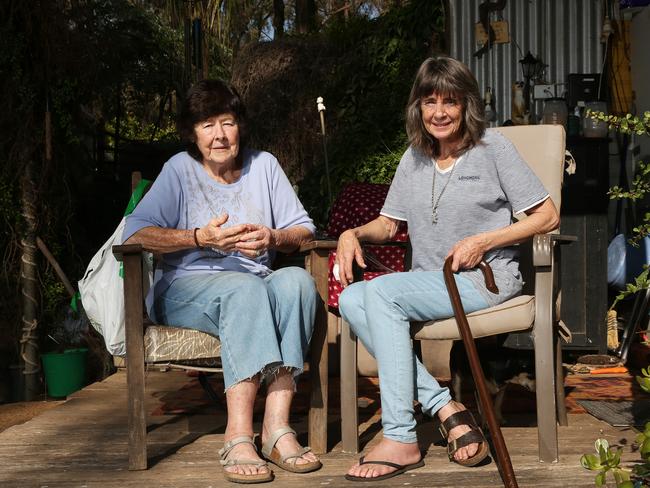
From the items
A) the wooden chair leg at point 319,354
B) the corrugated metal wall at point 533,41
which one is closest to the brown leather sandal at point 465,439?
the wooden chair leg at point 319,354

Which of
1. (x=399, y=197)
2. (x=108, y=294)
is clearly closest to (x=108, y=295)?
(x=108, y=294)

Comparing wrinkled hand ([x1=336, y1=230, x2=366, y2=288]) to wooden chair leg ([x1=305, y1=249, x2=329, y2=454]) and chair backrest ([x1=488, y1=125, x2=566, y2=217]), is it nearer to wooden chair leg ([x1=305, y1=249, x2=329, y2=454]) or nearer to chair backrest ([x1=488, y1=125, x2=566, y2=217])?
wooden chair leg ([x1=305, y1=249, x2=329, y2=454])

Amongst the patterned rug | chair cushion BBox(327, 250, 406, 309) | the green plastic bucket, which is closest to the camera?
the patterned rug

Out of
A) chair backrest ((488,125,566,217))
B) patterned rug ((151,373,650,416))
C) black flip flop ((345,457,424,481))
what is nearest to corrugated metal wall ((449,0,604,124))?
patterned rug ((151,373,650,416))

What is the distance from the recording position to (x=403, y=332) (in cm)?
264

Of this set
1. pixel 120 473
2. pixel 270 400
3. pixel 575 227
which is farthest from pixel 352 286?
pixel 575 227

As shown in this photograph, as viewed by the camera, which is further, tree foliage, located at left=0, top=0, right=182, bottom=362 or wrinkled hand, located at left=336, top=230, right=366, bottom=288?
tree foliage, located at left=0, top=0, right=182, bottom=362

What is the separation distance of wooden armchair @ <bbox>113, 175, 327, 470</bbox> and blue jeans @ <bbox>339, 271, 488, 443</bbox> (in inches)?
9.9

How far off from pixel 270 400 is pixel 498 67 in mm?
3747

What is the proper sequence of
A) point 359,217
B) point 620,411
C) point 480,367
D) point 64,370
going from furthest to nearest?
1. point 64,370
2. point 359,217
3. point 620,411
4. point 480,367

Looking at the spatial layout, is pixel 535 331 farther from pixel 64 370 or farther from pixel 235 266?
pixel 64 370

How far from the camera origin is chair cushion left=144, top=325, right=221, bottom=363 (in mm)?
2803

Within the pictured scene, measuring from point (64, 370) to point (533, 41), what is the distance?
408 centimetres

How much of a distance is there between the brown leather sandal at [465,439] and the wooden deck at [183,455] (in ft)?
0.10
